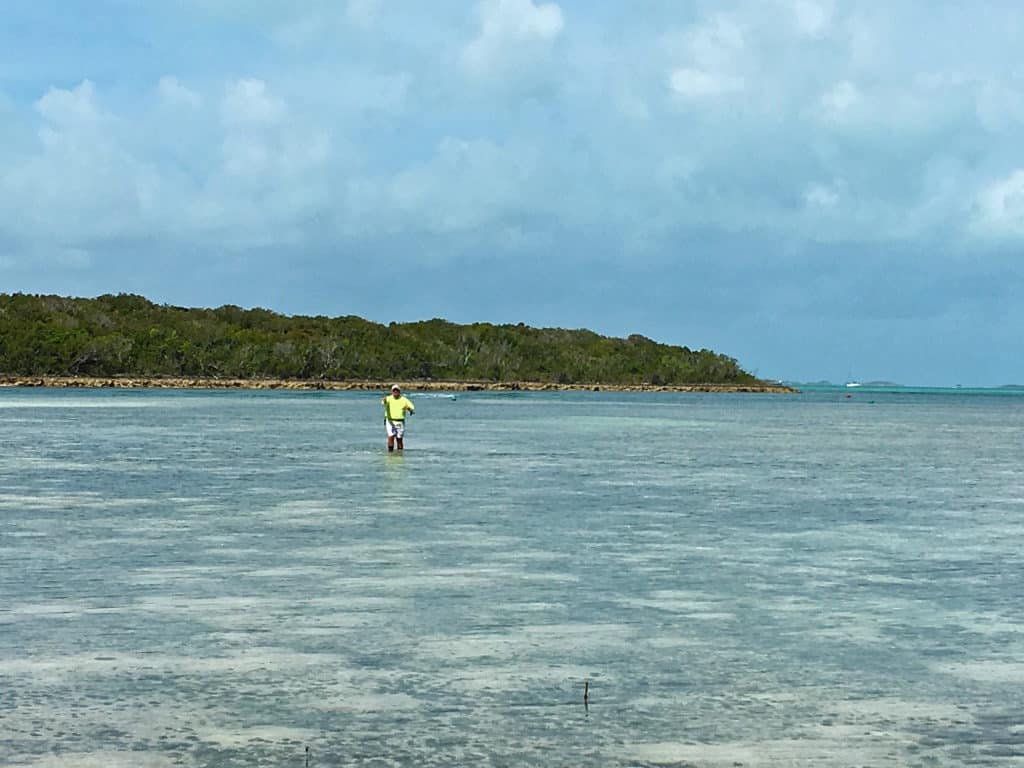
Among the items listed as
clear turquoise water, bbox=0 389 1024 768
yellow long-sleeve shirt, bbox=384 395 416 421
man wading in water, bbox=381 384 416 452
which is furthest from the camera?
yellow long-sleeve shirt, bbox=384 395 416 421

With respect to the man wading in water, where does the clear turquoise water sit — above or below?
below

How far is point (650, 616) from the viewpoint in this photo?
1235cm

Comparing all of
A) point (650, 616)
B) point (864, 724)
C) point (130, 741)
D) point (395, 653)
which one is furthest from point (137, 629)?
point (864, 724)

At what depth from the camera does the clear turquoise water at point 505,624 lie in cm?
821

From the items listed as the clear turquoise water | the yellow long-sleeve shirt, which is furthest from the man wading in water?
the clear turquoise water

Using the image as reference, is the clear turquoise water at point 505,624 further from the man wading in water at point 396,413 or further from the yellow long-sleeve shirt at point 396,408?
the yellow long-sleeve shirt at point 396,408

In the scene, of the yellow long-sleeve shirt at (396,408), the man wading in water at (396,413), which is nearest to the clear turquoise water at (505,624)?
the man wading in water at (396,413)

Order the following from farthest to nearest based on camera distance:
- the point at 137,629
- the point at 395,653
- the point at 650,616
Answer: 1. the point at 650,616
2. the point at 137,629
3. the point at 395,653

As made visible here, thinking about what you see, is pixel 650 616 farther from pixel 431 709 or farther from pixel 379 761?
pixel 379 761

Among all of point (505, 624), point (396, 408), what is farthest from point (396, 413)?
point (505, 624)

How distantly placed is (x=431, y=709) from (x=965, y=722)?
3.27 metres

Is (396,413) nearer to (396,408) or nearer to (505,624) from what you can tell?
(396,408)

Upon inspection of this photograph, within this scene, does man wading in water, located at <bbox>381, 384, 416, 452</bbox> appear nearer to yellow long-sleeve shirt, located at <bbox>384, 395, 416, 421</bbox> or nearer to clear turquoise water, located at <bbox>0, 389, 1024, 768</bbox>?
yellow long-sleeve shirt, located at <bbox>384, 395, 416, 421</bbox>

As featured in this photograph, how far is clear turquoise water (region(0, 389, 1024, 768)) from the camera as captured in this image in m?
8.21
